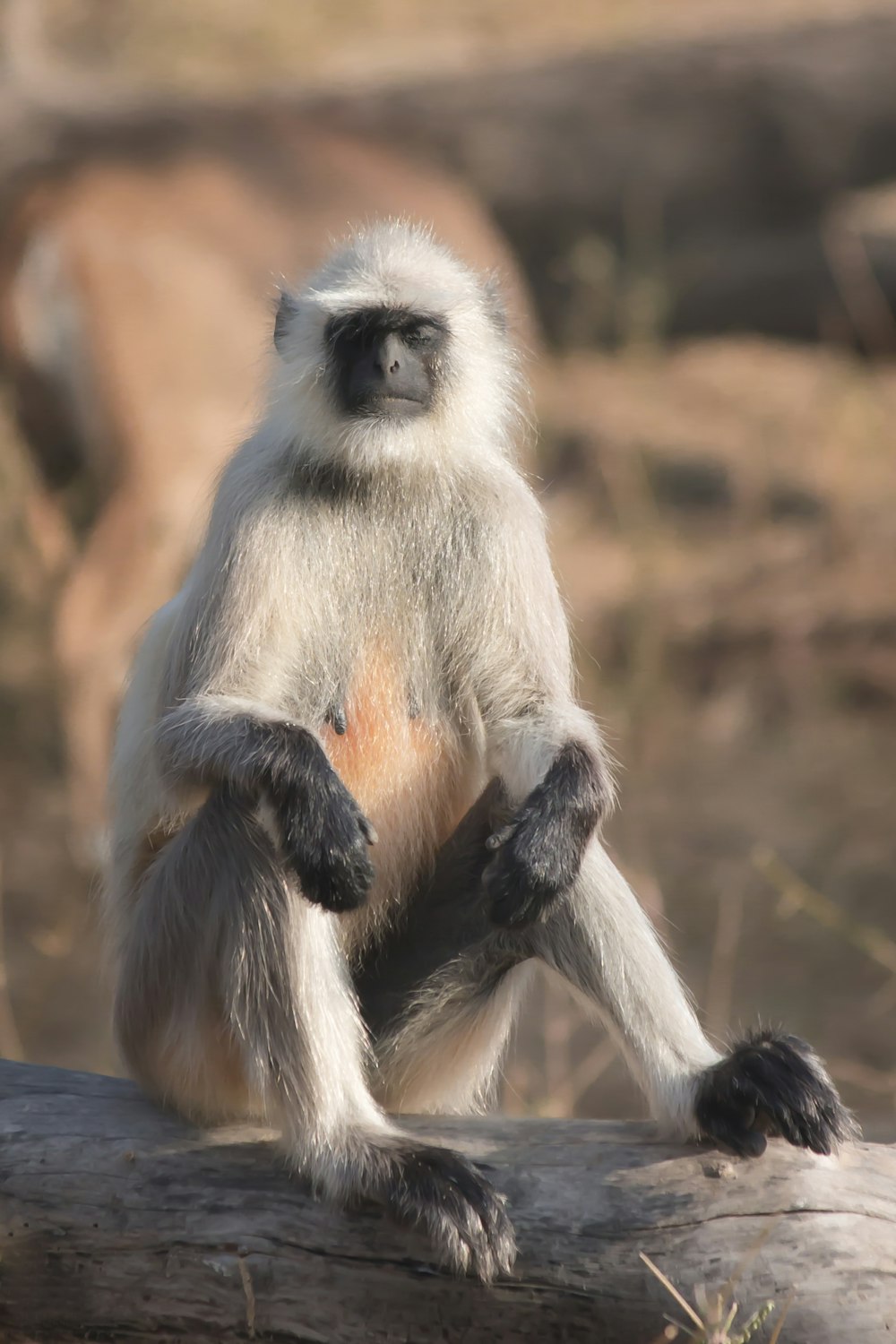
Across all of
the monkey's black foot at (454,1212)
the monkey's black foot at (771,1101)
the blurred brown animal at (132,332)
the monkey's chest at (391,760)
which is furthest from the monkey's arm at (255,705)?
the blurred brown animal at (132,332)

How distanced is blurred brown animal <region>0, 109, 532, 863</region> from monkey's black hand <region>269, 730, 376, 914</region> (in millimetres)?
3576

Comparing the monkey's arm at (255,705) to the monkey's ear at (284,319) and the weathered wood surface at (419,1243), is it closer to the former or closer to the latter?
the monkey's ear at (284,319)

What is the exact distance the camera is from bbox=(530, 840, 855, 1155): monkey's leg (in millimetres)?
2863

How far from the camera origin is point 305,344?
353 cm

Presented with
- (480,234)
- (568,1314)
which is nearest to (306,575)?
(568,1314)

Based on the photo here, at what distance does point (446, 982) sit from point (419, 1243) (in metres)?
0.54

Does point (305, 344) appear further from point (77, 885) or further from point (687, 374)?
point (687, 374)

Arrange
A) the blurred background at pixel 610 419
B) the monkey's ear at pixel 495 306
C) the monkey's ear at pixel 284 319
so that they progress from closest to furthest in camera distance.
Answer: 1. the monkey's ear at pixel 284 319
2. the monkey's ear at pixel 495 306
3. the blurred background at pixel 610 419

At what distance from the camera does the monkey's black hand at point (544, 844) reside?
116 inches

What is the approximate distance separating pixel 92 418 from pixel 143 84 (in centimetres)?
629

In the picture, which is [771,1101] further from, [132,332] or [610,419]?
[610,419]

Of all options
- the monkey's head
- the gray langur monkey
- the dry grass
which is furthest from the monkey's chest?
the dry grass

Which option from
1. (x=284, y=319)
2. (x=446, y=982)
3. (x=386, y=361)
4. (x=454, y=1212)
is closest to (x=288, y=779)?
(x=446, y=982)

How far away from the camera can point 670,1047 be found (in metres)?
3.06
